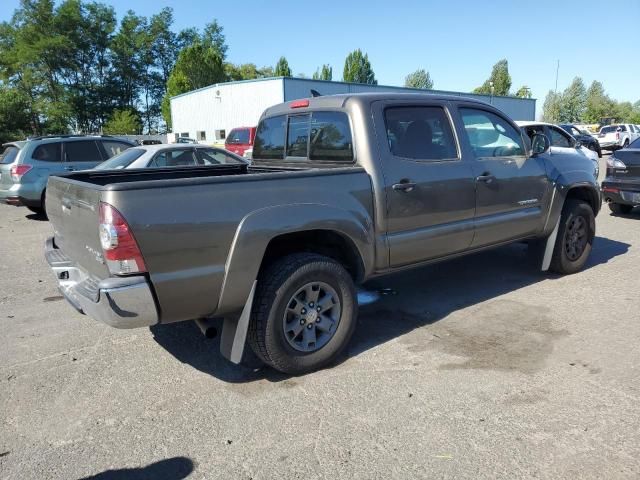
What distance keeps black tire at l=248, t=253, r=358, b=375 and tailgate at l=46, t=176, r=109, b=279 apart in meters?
0.99

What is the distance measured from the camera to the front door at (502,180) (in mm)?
4578

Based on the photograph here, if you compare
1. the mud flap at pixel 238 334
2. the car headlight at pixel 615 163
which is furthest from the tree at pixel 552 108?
the mud flap at pixel 238 334

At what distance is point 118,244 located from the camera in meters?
2.79

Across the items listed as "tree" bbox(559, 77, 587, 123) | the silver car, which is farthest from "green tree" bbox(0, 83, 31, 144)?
"tree" bbox(559, 77, 587, 123)

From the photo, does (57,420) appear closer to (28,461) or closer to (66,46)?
(28,461)

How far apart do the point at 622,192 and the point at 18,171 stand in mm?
11424

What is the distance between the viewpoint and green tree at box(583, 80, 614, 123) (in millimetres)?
77750

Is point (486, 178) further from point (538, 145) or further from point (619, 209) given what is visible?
point (619, 209)

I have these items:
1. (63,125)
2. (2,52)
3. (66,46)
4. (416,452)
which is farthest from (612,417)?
(2,52)

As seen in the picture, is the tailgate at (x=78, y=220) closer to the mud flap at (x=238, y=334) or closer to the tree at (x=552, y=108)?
the mud flap at (x=238, y=334)

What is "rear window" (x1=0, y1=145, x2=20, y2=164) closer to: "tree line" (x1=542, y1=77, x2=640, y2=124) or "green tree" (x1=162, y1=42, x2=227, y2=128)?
"green tree" (x1=162, y1=42, x2=227, y2=128)

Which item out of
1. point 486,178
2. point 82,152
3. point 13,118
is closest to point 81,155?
point 82,152

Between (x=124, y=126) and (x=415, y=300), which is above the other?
(x=124, y=126)

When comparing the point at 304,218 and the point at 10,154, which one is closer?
the point at 304,218
